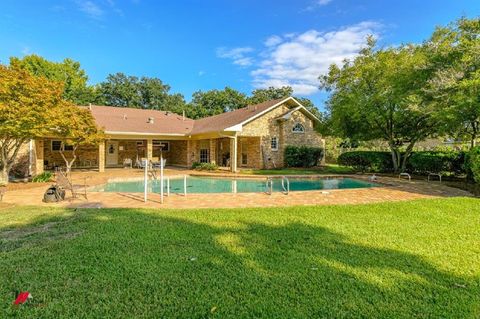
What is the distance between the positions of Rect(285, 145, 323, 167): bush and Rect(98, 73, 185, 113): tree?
25.9 metres

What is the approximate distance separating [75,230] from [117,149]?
70.1 ft

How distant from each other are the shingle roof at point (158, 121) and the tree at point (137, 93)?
17.1 metres

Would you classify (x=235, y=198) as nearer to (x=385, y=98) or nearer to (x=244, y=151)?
(x=385, y=98)

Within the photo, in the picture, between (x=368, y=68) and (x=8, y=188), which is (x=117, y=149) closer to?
(x=8, y=188)

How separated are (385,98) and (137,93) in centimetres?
3936

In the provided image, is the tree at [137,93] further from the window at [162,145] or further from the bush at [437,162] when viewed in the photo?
the bush at [437,162]

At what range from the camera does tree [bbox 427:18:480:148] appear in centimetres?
1115

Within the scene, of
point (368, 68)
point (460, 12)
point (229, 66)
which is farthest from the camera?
point (229, 66)

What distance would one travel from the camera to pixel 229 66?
37281 millimetres

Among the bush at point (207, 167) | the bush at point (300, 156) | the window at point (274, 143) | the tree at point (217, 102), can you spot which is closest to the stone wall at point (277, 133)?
the window at point (274, 143)

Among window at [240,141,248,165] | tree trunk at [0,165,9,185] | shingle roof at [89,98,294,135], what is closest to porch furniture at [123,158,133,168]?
shingle roof at [89,98,294,135]

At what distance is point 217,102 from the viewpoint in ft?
145

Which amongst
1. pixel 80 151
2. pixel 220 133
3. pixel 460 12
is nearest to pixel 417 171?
pixel 460 12

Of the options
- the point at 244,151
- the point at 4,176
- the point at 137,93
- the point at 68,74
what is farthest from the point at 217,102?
the point at 4,176
